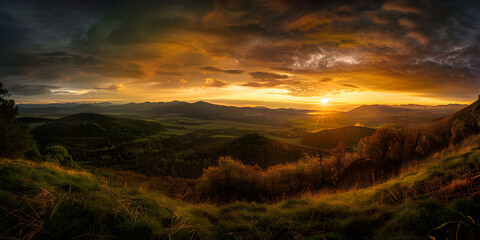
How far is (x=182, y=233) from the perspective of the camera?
3.84 meters

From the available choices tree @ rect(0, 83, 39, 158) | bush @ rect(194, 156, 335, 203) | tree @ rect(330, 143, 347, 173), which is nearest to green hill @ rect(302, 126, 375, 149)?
tree @ rect(330, 143, 347, 173)

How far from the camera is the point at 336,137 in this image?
13312cm

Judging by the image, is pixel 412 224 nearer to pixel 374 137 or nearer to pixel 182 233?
pixel 182 233

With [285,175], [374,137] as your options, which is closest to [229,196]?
[285,175]

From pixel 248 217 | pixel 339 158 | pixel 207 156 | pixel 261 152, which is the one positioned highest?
pixel 248 217

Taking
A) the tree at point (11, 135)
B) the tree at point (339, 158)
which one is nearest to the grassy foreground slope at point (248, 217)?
the tree at point (339, 158)

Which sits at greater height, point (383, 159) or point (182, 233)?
point (182, 233)

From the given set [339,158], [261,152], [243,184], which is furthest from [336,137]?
[243,184]

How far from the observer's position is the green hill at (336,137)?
418 ft

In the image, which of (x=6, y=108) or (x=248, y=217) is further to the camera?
(x=6, y=108)

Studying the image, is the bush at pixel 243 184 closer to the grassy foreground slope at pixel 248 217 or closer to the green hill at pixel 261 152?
the grassy foreground slope at pixel 248 217

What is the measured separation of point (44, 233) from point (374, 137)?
27203mm

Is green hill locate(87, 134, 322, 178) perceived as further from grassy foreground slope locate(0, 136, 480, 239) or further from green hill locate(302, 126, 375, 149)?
grassy foreground slope locate(0, 136, 480, 239)

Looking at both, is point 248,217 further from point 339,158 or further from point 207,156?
point 207,156
